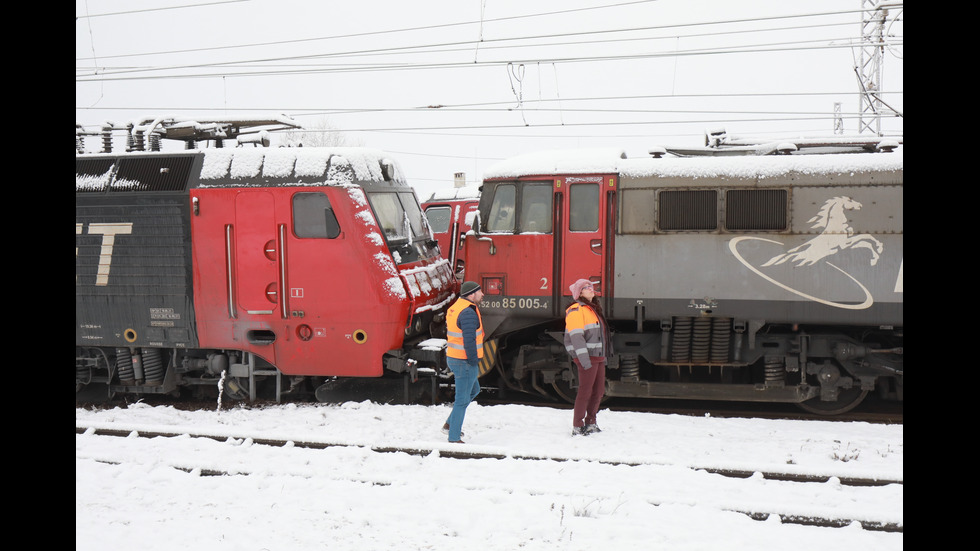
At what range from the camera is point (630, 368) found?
946 centimetres

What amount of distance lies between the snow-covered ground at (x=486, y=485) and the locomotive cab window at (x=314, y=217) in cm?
234

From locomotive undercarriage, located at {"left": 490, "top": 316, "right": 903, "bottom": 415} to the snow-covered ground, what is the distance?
0.91 m

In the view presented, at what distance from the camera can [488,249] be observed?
948 centimetres

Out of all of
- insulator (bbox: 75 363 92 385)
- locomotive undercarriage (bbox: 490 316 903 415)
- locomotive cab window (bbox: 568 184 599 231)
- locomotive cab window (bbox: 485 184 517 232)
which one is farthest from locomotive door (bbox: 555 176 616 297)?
insulator (bbox: 75 363 92 385)

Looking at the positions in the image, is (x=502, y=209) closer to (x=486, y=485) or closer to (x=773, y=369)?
(x=773, y=369)

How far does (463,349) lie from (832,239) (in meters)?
4.81

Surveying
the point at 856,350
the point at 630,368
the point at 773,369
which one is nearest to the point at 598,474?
the point at 630,368

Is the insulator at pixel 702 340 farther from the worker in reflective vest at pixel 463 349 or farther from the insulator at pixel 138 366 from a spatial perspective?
the insulator at pixel 138 366

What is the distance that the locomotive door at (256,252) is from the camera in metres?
9.19

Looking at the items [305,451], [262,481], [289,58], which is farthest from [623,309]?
[289,58]

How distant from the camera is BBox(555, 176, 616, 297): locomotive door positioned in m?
9.13

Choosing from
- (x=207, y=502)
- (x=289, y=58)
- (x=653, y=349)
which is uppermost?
(x=289, y=58)
